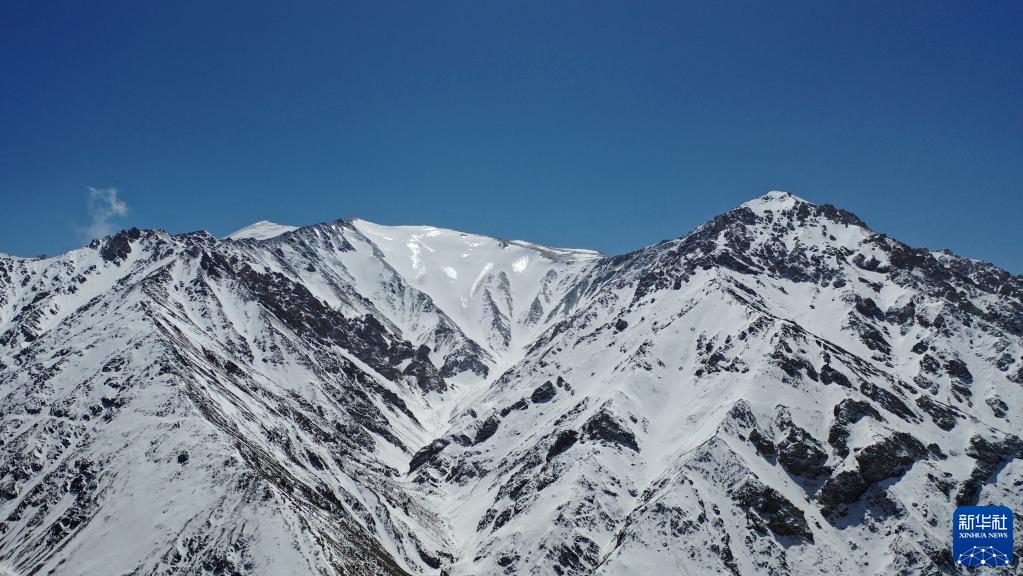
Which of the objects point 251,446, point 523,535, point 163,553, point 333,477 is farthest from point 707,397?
point 163,553

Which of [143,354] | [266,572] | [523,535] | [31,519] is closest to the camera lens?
[266,572]

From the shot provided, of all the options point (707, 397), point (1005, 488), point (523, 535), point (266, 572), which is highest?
point (707, 397)

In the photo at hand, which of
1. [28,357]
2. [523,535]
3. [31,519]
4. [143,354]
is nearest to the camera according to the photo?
[31,519]

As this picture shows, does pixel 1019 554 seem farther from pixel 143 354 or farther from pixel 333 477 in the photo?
pixel 143 354

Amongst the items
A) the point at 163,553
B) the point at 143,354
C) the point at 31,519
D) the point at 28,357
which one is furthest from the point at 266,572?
the point at 28,357

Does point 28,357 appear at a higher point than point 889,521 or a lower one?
higher

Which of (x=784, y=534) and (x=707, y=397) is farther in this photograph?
(x=707, y=397)

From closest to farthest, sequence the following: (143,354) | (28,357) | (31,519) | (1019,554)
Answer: (31,519)
(1019,554)
(143,354)
(28,357)

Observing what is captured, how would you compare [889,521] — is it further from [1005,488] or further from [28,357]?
[28,357]

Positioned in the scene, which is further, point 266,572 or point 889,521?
point 889,521
